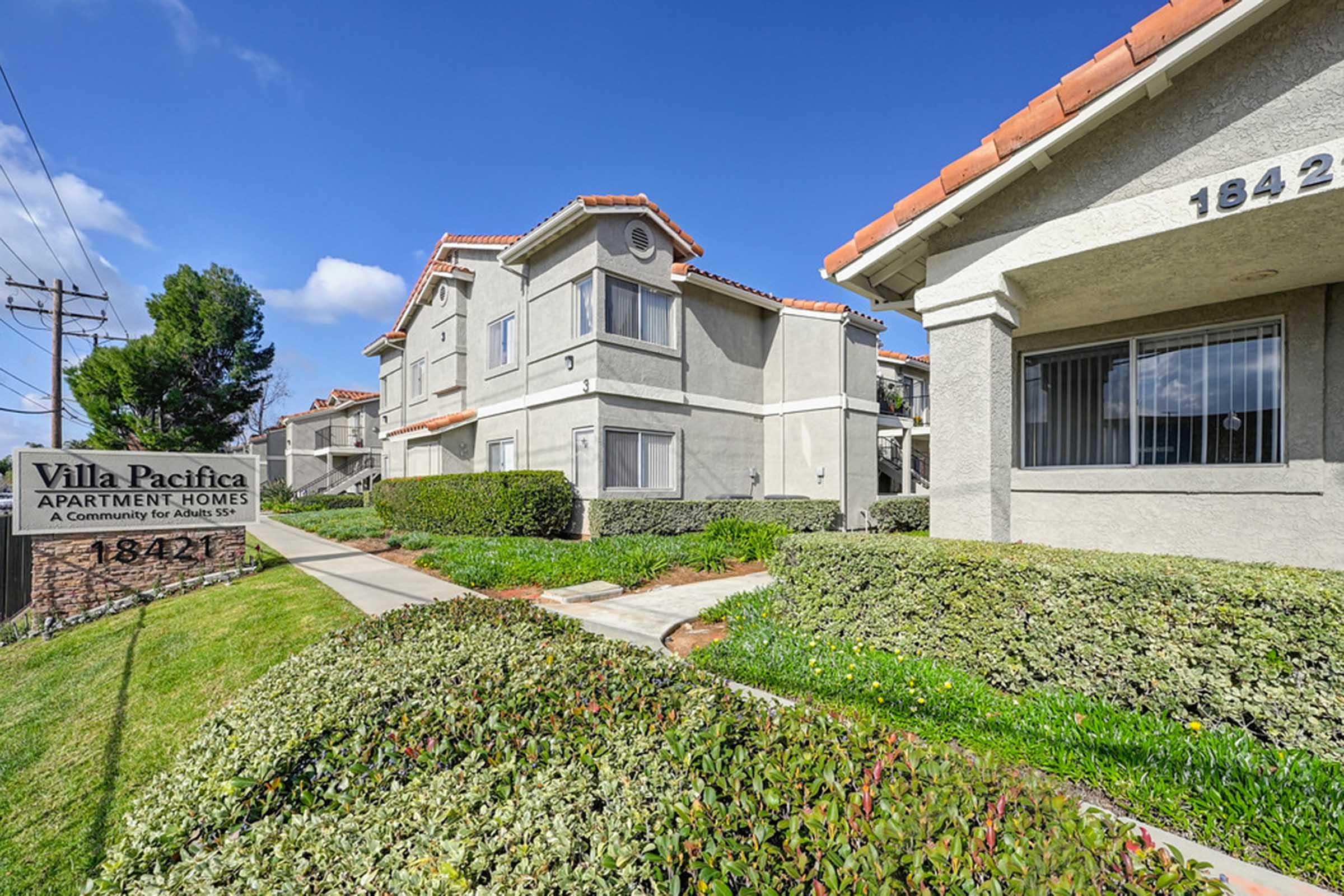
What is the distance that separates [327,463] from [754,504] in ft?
98.9

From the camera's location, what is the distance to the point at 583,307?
45.9 ft

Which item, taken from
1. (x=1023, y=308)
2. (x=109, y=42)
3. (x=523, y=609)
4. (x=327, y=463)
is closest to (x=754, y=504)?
(x=1023, y=308)

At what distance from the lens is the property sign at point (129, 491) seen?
8.47m

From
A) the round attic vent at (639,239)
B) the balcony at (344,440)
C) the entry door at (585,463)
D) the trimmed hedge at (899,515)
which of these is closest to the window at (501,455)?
the entry door at (585,463)

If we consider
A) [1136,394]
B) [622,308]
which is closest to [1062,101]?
[1136,394]

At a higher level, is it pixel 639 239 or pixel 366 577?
pixel 639 239

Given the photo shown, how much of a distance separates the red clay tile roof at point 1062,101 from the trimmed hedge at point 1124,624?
10.9 ft

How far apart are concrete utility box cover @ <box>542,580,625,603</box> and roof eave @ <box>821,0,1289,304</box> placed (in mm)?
5165

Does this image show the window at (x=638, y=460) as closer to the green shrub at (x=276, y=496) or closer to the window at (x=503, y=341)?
the window at (x=503, y=341)

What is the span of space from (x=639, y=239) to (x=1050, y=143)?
10.4 metres

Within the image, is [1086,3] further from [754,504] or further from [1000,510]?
[754,504]

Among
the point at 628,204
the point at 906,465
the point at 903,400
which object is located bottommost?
the point at 906,465

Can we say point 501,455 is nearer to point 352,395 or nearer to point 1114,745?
point 1114,745

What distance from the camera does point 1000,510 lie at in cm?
542
